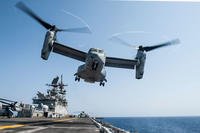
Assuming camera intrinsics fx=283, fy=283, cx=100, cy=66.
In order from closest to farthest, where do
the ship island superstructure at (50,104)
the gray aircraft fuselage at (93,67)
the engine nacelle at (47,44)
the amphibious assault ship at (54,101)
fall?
the gray aircraft fuselage at (93,67), the engine nacelle at (47,44), the ship island superstructure at (50,104), the amphibious assault ship at (54,101)

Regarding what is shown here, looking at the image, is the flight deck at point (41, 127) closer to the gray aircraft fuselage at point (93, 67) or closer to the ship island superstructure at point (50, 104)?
the gray aircraft fuselage at point (93, 67)

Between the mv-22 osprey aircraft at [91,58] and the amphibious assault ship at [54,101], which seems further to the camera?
the amphibious assault ship at [54,101]

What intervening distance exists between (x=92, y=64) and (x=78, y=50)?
6.36 meters

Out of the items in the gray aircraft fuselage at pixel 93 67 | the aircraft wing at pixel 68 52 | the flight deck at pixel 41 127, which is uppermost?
the aircraft wing at pixel 68 52

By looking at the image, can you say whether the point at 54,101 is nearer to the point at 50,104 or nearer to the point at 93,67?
the point at 50,104

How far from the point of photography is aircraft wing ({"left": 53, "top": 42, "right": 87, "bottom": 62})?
40531mm

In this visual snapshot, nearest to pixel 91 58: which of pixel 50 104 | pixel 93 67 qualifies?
pixel 93 67

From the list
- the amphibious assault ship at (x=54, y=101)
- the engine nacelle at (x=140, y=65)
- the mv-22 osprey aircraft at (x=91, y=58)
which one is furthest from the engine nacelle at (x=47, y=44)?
the amphibious assault ship at (x=54, y=101)

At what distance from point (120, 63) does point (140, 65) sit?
11.6 feet

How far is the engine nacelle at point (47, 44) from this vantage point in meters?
36.5

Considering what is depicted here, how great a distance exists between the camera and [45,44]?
36844 millimetres

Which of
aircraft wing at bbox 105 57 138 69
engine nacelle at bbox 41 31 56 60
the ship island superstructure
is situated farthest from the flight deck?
the ship island superstructure

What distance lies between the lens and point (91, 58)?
118ft

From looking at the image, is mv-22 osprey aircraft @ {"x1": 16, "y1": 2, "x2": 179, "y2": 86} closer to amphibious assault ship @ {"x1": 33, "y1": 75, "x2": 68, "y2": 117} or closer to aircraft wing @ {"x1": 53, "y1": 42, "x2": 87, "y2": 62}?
aircraft wing @ {"x1": 53, "y1": 42, "x2": 87, "y2": 62}
